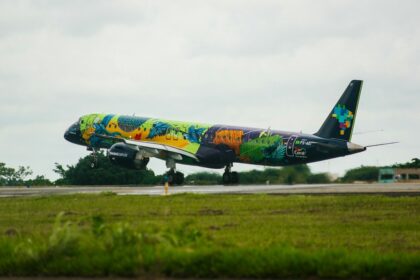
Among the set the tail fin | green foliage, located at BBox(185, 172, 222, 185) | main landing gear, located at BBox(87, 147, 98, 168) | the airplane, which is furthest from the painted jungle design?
green foliage, located at BBox(185, 172, 222, 185)

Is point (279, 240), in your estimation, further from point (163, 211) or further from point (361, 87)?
point (361, 87)

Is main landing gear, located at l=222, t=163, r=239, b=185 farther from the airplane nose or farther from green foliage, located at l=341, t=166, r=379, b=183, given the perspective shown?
green foliage, located at l=341, t=166, r=379, b=183

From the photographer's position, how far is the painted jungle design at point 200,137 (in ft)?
217

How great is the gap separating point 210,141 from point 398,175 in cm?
1438

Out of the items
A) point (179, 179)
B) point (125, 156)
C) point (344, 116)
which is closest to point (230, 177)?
point (179, 179)

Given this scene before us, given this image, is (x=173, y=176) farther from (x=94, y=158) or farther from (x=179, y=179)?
(x=94, y=158)

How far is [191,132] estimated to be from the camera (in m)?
72.2

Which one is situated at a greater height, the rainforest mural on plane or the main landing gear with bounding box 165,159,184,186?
the rainforest mural on plane

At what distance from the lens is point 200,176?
6631 cm

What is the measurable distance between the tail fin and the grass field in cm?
3293

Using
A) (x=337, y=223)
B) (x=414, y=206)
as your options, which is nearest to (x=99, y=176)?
(x=414, y=206)

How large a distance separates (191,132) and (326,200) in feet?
122

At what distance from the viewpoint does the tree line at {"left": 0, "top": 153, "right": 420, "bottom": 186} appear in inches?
1982

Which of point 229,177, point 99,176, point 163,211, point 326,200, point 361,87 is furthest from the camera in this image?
point 99,176
